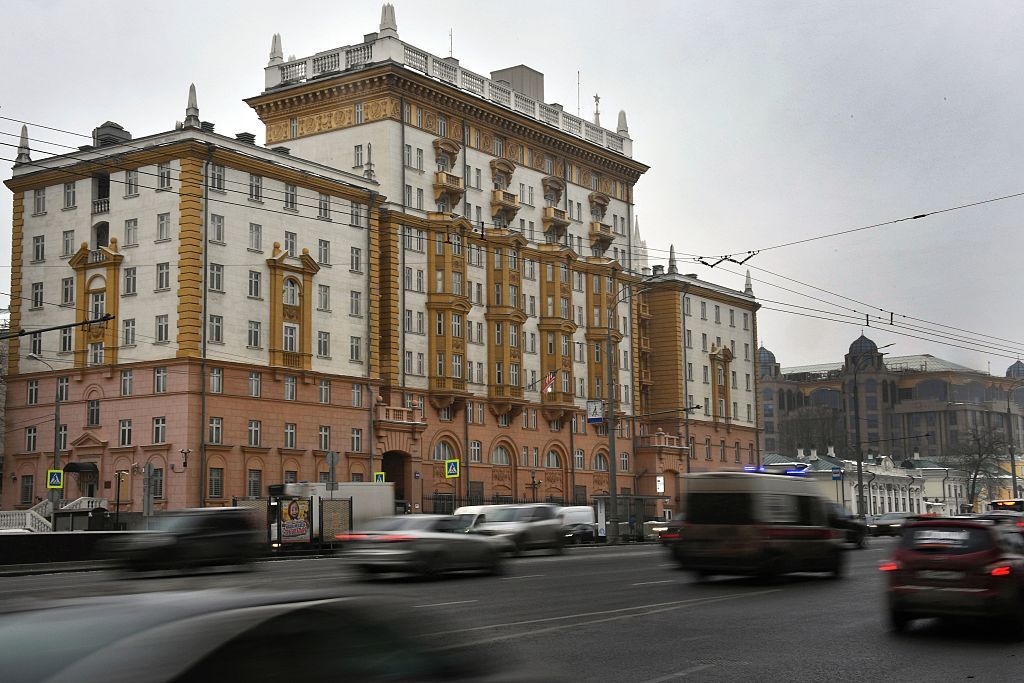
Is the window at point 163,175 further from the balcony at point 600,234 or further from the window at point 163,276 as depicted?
the balcony at point 600,234

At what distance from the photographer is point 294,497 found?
149 feet

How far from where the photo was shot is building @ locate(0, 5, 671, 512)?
2306 inches

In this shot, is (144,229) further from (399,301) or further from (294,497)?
(294,497)

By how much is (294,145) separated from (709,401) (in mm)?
42929

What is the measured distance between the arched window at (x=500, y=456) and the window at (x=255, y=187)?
22.5 metres

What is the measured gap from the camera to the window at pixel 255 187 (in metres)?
61.9

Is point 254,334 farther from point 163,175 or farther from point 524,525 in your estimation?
point 524,525

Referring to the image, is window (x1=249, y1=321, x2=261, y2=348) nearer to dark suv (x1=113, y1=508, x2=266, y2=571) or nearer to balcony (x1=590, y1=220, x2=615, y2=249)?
balcony (x1=590, y1=220, x2=615, y2=249)

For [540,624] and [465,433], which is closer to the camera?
[540,624]

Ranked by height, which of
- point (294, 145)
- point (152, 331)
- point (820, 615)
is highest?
point (294, 145)

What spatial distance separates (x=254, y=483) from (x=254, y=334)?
24.5 feet

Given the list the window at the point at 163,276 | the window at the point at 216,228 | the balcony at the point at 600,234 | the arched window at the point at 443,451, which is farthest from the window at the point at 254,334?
the balcony at the point at 600,234

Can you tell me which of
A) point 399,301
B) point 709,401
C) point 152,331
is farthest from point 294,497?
point 709,401

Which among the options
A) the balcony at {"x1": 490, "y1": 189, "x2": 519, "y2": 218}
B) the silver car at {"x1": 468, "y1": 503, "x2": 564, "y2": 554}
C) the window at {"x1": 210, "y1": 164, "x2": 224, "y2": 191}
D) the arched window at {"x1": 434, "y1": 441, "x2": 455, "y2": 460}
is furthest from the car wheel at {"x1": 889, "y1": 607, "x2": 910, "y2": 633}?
the balcony at {"x1": 490, "y1": 189, "x2": 519, "y2": 218}
